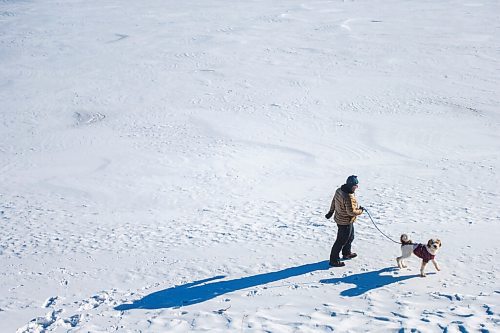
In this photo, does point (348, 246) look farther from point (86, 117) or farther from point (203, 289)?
point (86, 117)

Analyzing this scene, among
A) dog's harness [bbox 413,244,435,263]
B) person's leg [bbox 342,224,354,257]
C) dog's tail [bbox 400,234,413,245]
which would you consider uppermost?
dog's tail [bbox 400,234,413,245]

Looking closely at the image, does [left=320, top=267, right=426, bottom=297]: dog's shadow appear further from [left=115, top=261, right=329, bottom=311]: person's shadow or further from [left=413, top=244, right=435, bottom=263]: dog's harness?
[left=115, top=261, right=329, bottom=311]: person's shadow

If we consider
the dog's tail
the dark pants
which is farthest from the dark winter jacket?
the dog's tail

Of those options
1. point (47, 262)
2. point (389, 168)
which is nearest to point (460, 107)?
point (389, 168)

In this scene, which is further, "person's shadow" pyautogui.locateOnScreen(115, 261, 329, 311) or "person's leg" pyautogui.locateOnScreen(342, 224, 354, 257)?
"person's leg" pyautogui.locateOnScreen(342, 224, 354, 257)

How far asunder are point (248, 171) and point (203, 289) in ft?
24.0

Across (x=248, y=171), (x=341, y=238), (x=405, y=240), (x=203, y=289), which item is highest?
(x=405, y=240)

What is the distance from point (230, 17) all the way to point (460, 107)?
21967 millimetres

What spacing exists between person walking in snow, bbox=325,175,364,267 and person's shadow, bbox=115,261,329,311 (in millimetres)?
404

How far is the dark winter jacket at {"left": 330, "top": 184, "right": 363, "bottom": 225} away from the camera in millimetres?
7082

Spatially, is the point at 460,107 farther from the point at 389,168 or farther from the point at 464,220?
the point at 464,220

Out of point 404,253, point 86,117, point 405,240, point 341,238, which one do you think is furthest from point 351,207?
point 86,117

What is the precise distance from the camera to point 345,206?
23.4 feet

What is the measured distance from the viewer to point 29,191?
523 inches
